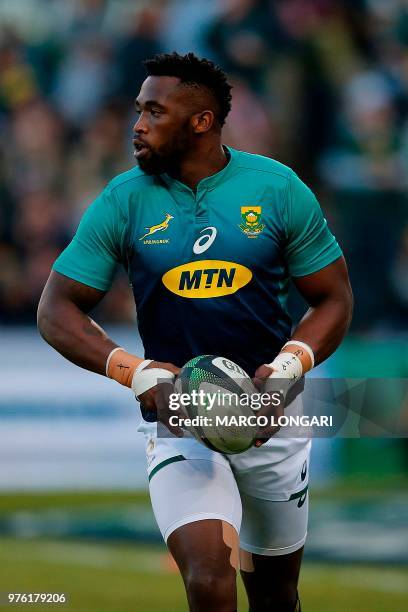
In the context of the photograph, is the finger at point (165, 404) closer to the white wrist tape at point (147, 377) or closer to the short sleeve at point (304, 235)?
the white wrist tape at point (147, 377)

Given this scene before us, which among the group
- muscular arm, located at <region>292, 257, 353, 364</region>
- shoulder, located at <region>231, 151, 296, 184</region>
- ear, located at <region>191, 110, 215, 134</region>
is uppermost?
ear, located at <region>191, 110, 215, 134</region>

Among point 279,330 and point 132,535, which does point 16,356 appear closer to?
point 132,535

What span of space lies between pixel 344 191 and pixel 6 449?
13.0 ft

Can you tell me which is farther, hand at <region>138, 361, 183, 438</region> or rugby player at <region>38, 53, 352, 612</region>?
rugby player at <region>38, 53, 352, 612</region>

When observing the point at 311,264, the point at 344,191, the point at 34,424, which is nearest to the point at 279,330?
the point at 311,264

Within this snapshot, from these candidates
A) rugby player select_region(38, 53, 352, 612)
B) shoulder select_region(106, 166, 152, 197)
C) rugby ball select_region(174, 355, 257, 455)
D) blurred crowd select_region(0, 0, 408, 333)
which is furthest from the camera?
blurred crowd select_region(0, 0, 408, 333)

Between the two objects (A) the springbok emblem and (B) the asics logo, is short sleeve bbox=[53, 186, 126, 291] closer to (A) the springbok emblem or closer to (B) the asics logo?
(A) the springbok emblem

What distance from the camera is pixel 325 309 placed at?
490cm

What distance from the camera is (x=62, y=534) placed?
30.9ft

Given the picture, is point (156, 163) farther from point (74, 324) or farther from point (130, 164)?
point (130, 164)

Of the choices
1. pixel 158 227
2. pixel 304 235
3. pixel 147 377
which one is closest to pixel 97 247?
pixel 158 227

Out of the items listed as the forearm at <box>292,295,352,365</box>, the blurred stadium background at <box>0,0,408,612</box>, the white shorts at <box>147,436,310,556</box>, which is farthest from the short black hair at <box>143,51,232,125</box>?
the blurred stadium background at <box>0,0,408,612</box>

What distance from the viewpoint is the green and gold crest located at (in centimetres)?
480

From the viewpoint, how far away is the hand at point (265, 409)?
4504 millimetres
